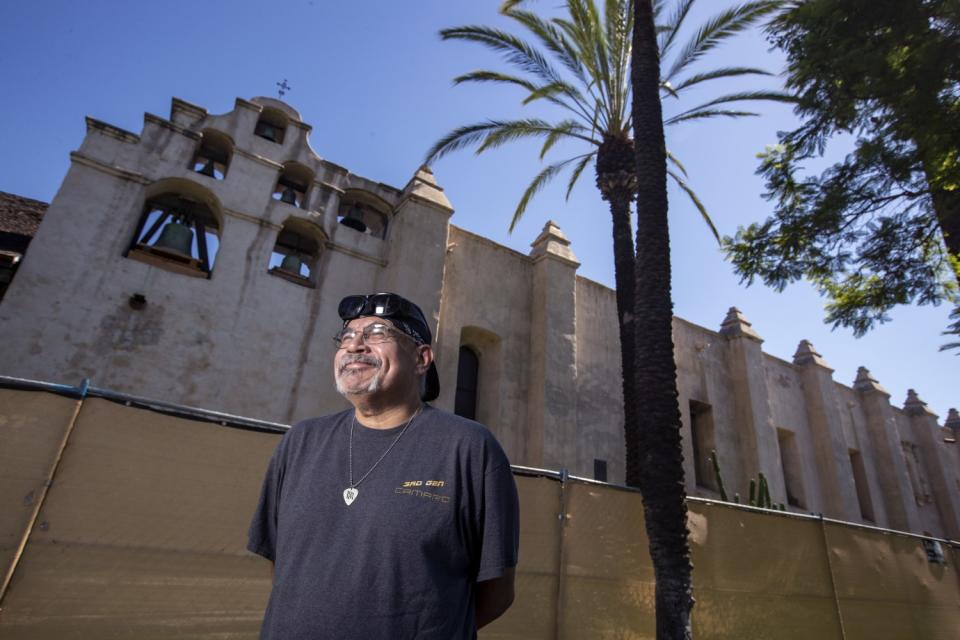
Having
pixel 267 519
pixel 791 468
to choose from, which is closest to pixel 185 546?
pixel 267 519

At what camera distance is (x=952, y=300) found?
9.39m

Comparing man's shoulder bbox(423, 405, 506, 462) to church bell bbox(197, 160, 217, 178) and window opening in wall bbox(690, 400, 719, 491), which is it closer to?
church bell bbox(197, 160, 217, 178)

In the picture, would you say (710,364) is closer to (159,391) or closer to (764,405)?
(764,405)

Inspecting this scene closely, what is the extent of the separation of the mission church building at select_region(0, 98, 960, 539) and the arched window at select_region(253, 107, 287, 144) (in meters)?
0.05

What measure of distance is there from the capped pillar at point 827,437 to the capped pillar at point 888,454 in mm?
2133

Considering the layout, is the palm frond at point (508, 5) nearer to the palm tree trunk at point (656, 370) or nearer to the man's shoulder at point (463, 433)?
the palm tree trunk at point (656, 370)

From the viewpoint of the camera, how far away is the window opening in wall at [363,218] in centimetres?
1313

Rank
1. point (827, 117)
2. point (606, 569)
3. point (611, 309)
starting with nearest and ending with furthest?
point (606, 569) → point (827, 117) → point (611, 309)

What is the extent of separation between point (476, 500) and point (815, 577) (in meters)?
7.14

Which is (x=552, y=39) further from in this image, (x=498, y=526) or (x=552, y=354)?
(x=498, y=526)

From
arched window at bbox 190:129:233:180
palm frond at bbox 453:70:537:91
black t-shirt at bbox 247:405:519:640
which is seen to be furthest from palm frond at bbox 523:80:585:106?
black t-shirt at bbox 247:405:519:640

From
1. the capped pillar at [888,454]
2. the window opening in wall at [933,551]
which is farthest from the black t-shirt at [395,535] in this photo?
the capped pillar at [888,454]

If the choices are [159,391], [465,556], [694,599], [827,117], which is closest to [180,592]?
[465,556]

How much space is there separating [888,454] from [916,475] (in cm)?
348
